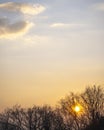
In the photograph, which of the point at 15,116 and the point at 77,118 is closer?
the point at 77,118

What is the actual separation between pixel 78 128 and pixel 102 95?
35.2 feet

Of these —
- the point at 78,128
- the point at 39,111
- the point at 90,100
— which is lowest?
the point at 78,128

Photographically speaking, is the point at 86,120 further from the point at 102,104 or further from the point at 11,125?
the point at 11,125

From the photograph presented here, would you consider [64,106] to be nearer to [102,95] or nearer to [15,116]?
[102,95]

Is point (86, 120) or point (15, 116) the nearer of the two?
point (86, 120)

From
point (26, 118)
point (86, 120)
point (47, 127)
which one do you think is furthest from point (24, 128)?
point (86, 120)

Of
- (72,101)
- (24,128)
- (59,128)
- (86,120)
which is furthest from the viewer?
(24,128)

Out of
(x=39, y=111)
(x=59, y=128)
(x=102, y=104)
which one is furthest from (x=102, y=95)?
(x=39, y=111)

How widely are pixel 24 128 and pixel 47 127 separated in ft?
40.3

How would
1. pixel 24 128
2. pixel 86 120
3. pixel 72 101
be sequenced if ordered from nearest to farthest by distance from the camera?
pixel 86 120 < pixel 72 101 < pixel 24 128

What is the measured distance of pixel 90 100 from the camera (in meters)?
83.6

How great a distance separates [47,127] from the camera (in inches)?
3984

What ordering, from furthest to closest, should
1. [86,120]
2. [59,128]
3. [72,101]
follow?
1. [59,128]
2. [72,101]
3. [86,120]

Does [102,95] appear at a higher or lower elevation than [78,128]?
higher
